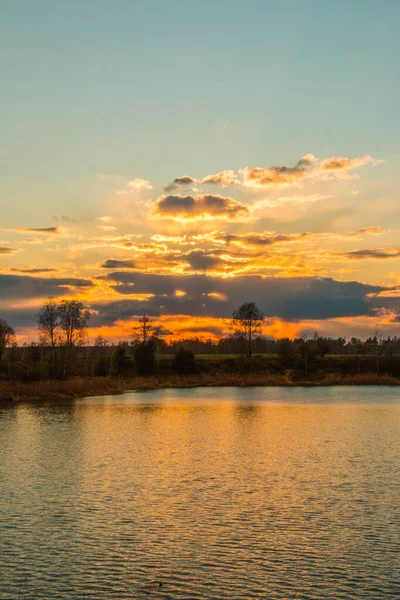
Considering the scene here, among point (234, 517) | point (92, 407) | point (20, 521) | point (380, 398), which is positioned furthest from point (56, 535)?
point (380, 398)

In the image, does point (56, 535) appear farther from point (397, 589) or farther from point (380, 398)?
point (380, 398)

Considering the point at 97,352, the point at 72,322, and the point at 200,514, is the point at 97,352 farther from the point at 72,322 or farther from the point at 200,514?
the point at 200,514

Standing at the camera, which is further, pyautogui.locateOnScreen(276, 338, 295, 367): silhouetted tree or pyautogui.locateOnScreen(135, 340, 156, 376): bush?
pyautogui.locateOnScreen(276, 338, 295, 367): silhouetted tree

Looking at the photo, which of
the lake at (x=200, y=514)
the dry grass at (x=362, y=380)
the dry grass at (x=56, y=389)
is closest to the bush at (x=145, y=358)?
the dry grass at (x=56, y=389)

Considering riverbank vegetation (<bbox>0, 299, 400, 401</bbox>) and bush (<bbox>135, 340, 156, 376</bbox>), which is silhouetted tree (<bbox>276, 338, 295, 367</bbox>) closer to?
riverbank vegetation (<bbox>0, 299, 400, 401</bbox>)

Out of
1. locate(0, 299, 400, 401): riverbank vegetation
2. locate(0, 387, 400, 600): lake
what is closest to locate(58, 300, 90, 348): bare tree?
locate(0, 299, 400, 401): riverbank vegetation

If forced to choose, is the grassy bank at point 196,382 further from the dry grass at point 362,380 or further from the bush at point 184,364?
the bush at point 184,364

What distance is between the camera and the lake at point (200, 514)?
43.3ft

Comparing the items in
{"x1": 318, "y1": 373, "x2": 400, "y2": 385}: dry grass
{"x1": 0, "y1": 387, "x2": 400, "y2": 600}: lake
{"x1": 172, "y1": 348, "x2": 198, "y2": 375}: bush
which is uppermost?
{"x1": 172, "y1": 348, "x2": 198, "y2": 375}: bush

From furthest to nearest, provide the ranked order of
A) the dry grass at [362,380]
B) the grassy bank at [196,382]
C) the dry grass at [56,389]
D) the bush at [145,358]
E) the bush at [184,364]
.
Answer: the bush at [184,364], the bush at [145,358], the dry grass at [362,380], the grassy bank at [196,382], the dry grass at [56,389]

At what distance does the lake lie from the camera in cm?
1320

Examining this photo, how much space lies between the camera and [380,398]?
7019cm

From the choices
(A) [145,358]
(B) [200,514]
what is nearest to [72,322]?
(A) [145,358]

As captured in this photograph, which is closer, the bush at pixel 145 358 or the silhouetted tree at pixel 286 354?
the bush at pixel 145 358
